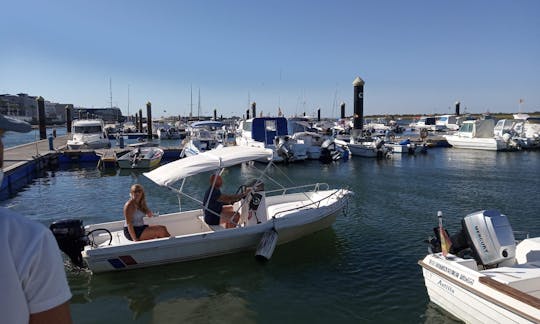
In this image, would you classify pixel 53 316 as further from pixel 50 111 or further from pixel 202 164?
pixel 50 111

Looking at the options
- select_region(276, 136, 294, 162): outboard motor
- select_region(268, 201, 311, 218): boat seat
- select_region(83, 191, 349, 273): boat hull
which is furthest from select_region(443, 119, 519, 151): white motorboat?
select_region(268, 201, 311, 218): boat seat

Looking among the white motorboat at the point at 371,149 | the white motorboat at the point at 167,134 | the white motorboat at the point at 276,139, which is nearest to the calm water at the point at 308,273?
the white motorboat at the point at 276,139

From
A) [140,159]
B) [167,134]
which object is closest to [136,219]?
[140,159]

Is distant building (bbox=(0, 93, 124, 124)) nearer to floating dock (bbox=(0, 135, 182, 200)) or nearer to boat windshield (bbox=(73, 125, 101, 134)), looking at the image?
boat windshield (bbox=(73, 125, 101, 134))

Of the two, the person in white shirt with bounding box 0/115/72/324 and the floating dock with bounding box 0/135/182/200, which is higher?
the person in white shirt with bounding box 0/115/72/324

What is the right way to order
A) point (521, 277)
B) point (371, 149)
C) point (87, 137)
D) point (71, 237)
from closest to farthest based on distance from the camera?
point (521, 277) → point (71, 237) → point (87, 137) → point (371, 149)

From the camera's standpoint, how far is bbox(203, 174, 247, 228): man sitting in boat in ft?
33.5

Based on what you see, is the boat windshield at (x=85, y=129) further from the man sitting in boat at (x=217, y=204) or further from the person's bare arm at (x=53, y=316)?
the person's bare arm at (x=53, y=316)

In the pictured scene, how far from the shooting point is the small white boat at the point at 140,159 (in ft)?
92.4

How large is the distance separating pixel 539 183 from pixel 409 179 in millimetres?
7177

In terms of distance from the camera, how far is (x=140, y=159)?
28.5 m

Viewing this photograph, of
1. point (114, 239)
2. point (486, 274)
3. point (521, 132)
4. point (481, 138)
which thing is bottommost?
point (114, 239)

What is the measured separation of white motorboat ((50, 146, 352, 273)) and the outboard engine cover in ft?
14.3

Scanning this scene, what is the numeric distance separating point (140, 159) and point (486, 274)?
25522 millimetres
